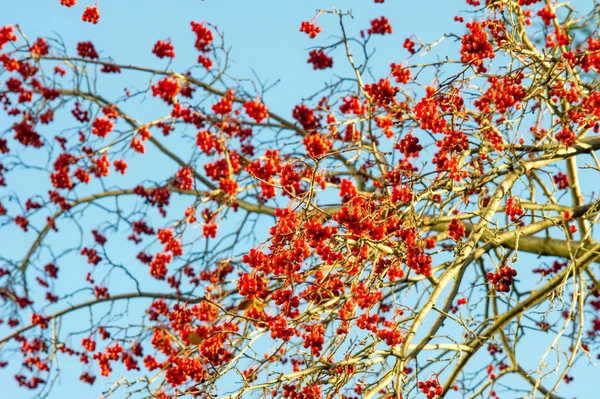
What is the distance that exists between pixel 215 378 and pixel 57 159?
526 cm

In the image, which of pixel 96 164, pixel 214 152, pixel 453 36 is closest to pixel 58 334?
pixel 96 164

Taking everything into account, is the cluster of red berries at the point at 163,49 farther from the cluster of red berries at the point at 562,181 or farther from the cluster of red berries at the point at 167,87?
the cluster of red berries at the point at 562,181

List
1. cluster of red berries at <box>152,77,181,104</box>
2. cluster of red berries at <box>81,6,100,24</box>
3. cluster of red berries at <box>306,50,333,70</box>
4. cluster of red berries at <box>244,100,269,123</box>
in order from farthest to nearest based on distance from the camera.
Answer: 1. cluster of red berries at <box>306,50,333,70</box>
2. cluster of red berries at <box>152,77,181,104</box>
3. cluster of red berries at <box>244,100,269,123</box>
4. cluster of red berries at <box>81,6,100,24</box>

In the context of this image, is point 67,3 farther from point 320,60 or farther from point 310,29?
point 320,60

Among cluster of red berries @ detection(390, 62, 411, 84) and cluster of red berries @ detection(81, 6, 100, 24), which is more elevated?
cluster of red berries @ detection(81, 6, 100, 24)

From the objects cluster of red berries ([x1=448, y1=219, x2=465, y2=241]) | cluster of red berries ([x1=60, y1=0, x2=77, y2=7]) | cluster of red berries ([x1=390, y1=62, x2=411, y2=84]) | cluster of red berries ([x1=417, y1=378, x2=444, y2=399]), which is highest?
cluster of red berries ([x1=60, y1=0, x2=77, y2=7])

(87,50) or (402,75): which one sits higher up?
(87,50)

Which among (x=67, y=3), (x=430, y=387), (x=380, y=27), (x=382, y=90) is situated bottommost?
(x=430, y=387)

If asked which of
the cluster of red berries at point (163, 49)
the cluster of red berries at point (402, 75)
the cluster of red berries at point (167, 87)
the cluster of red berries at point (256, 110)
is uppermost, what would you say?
the cluster of red berries at point (163, 49)

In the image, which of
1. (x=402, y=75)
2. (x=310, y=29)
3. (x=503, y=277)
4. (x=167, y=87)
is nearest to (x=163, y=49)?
(x=167, y=87)

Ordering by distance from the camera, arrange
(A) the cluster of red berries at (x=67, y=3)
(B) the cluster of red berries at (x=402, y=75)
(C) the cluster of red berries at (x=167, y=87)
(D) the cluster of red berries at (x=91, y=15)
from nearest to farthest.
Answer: (B) the cluster of red berries at (x=402, y=75) < (A) the cluster of red berries at (x=67, y=3) < (D) the cluster of red berries at (x=91, y=15) < (C) the cluster of red berries at (x=167, y=87)

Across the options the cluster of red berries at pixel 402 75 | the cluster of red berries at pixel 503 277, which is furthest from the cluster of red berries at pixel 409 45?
the cluster of red berries at pixel 503 277

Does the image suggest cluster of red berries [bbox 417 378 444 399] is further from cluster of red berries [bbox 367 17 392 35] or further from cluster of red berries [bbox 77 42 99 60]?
cluster of red berries [bbox 77 42 99 60]

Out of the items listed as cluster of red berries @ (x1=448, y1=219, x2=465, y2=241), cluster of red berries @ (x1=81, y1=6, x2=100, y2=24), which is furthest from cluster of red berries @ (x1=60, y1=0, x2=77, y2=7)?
cluster of red berries @ (x1=448, y1=219, x2=465, y2=241)
